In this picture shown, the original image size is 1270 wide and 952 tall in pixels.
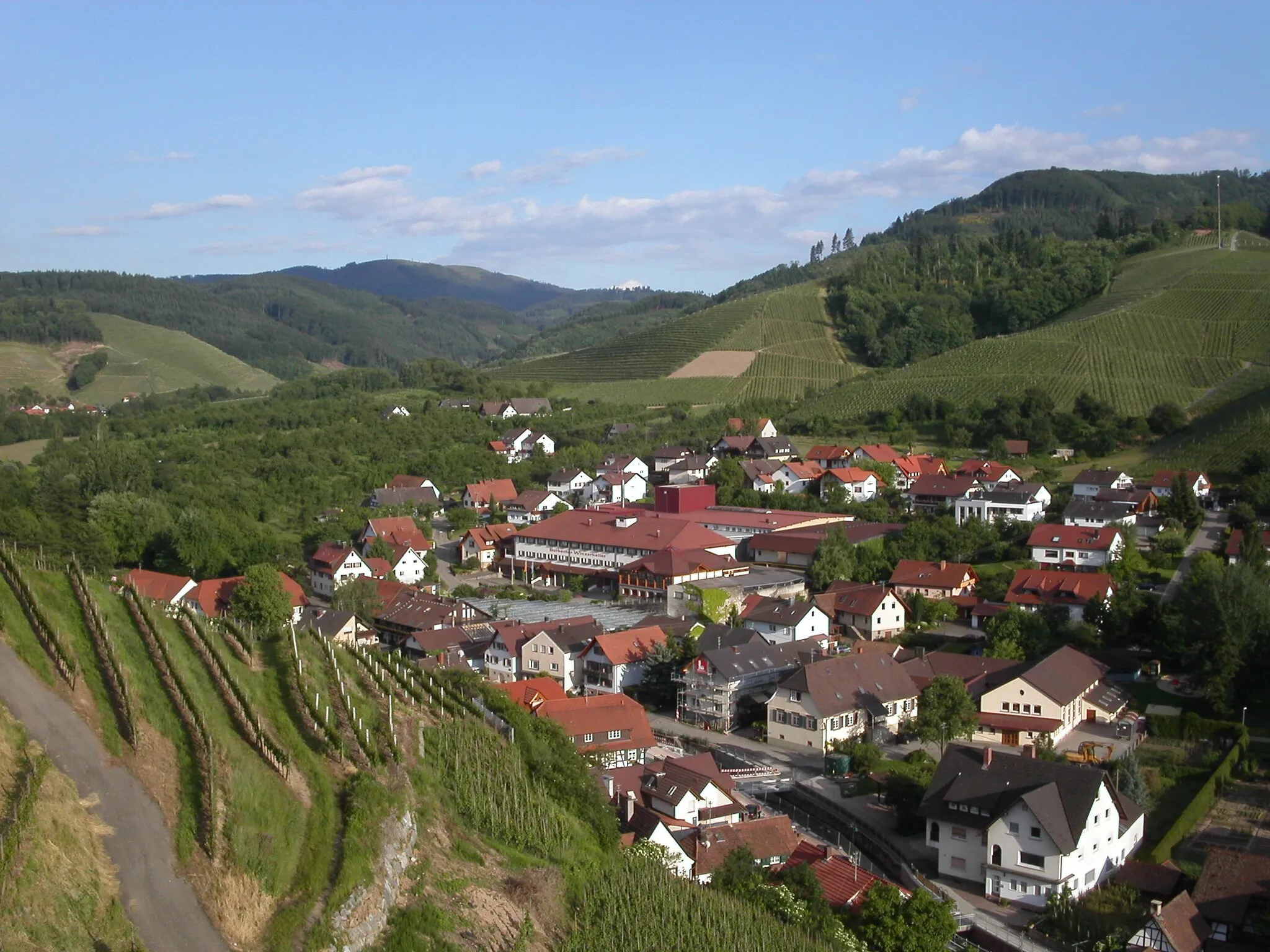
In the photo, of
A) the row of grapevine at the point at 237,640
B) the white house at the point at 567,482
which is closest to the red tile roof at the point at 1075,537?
the white house at the point at 567,482

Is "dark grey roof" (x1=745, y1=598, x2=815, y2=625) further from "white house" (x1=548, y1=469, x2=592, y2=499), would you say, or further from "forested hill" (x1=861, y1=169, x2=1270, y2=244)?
"forested hill" (x1=861, y1=169, x2=1270, y2=244)

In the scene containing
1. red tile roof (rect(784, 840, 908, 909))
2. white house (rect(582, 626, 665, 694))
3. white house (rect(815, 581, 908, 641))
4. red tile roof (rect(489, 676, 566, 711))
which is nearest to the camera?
red tile roof (rect(784, 840, 908, 909))

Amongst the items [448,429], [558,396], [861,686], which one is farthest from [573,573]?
[558,396]

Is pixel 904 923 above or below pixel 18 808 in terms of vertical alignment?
below

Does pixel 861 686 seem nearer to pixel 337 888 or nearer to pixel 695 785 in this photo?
pixel 695 785

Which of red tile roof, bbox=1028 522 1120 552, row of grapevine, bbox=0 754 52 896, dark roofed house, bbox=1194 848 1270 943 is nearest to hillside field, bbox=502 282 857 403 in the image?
red tile roof, bbox=1028 522 1120 552

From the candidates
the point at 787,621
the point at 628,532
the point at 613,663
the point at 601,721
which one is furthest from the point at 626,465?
the point at 601,721

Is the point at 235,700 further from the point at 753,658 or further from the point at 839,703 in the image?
the point at 753,658
